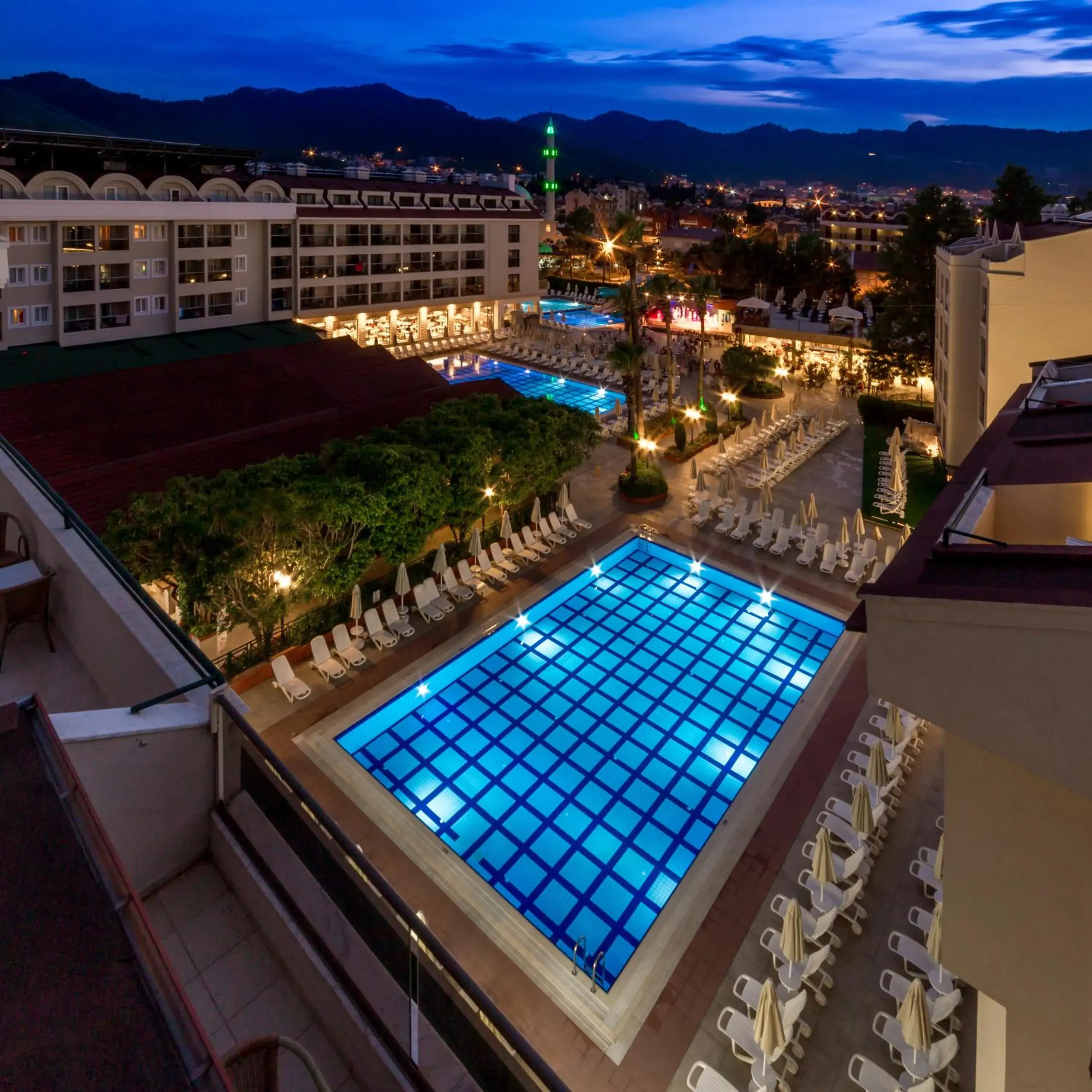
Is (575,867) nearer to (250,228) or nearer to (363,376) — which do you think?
(363,376)

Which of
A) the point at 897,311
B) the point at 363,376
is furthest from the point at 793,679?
the point at 897,311

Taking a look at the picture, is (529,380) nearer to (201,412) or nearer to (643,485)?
(643,485)

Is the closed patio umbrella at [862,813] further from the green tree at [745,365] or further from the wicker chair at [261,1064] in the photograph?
the green tree at [745,365]

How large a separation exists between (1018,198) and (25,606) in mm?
38205

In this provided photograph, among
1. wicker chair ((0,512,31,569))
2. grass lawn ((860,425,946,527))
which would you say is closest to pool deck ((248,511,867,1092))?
wicker chair ((0,512,31,569))

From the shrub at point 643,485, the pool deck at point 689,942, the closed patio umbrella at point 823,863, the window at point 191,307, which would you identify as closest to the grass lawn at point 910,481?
the shrub at point 643,485

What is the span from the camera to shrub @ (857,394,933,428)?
28.5 metres

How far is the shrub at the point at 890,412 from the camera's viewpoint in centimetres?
2847

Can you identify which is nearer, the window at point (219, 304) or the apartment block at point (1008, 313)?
the apartment block at point (1008, 313)

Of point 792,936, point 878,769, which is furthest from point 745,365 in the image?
point 792,936

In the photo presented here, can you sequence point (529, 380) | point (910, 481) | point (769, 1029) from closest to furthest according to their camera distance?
point (769, 1029), point (910, 481), point (529, 380)

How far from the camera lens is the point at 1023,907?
542cm

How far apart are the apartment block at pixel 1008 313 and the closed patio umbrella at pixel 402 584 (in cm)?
1327

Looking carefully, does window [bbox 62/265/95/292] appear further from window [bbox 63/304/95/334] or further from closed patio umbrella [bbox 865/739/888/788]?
closed patio umbrella [bbox 865/739/888/788]
